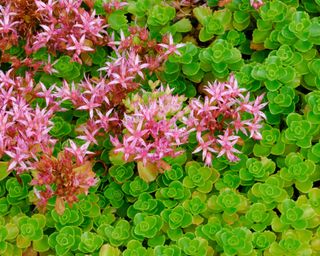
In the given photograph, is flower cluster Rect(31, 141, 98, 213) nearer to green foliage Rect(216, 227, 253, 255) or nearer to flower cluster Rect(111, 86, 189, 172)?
flower cluster Rect(111, 86, 189, 172)

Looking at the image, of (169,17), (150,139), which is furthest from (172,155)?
(169,17)

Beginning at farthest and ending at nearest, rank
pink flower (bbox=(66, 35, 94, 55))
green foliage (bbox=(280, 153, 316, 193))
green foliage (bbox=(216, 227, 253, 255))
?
1. pink flower (bbox=(66, 35, 94, 55))
2. green foliage (bbox=(280, 153, 316, 193))
3. green foliage (bbox=(216, 227, 253, 255))

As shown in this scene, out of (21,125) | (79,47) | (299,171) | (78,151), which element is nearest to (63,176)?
(78,151)

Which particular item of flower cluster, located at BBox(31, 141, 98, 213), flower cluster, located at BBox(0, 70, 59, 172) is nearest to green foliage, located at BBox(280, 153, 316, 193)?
flower cluster, located at BBox(31, 141, 98, 213)

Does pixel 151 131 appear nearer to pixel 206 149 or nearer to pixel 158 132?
pixel 158 132

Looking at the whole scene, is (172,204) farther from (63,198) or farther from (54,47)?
(54,47)

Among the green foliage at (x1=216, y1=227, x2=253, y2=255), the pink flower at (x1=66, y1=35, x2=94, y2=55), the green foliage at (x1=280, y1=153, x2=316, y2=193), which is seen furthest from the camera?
the pink flower at (x1=66, y1=35, x2=94, y2=55)
